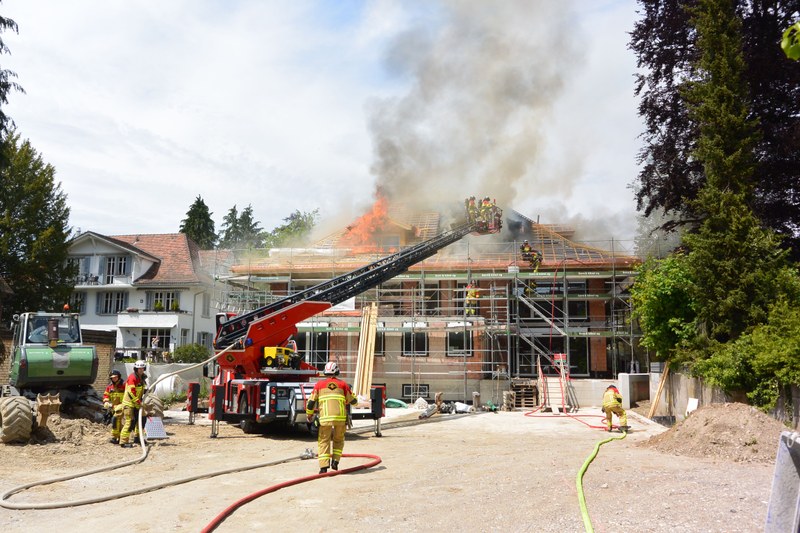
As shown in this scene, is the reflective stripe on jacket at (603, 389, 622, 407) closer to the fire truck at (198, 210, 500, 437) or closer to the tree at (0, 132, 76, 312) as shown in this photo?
the fire truck at (198, 210, 500, 437)

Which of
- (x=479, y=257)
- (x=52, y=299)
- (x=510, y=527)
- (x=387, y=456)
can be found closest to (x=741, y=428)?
(x=387, y=456)

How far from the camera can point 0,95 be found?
16.8 m

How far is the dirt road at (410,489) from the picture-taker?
20.6ft

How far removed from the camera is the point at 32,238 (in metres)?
30.9

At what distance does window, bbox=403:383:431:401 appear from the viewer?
25.9 metres

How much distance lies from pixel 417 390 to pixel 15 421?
16.7m

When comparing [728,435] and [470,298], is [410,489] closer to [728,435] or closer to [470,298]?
[728,435]

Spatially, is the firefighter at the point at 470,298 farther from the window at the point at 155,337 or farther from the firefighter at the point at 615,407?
the window at the point at 155,337

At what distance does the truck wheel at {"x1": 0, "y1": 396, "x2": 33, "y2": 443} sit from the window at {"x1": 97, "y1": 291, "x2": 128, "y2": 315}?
27.2m

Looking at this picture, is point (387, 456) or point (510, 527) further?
point (387, 456)

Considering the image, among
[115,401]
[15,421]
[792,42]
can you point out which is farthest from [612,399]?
[792,42]

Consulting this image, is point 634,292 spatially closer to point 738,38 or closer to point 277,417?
point 738,38

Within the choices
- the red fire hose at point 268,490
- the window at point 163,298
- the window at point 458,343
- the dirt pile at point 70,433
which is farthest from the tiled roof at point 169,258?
the red fire hose at point 268,490

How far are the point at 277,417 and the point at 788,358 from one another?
997 centimetres
